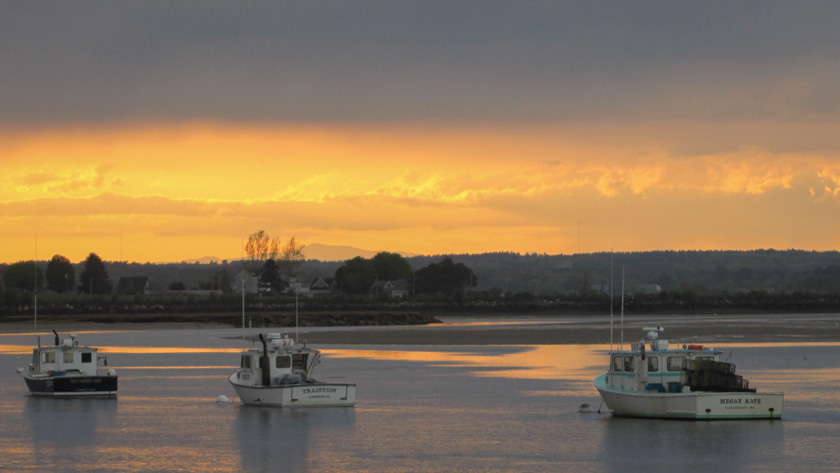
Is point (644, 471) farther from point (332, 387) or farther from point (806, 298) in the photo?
point (806, 298)

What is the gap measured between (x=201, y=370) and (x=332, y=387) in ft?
74.8

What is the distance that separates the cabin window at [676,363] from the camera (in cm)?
3919

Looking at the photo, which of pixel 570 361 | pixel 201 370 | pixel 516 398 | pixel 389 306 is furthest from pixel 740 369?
pixel 389 306

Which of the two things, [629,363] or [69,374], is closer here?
[629,363]

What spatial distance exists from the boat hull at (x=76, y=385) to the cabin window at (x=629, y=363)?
2051cm

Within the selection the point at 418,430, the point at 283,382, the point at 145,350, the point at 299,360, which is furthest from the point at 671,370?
the point at 145,350

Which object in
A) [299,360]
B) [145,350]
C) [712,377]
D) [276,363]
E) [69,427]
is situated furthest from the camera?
[145,350]

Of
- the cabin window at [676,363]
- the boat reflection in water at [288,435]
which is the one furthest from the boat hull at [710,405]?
the boat reflection in water at [288,435]

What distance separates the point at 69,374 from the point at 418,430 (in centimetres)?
1847

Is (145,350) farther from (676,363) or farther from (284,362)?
(676,363)

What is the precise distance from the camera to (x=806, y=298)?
19325cm

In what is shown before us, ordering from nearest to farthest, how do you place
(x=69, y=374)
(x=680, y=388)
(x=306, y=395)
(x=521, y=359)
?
(x=680, y=388)
(x=306, y=395)
(x=69, y=374)
(x=521, y=359)

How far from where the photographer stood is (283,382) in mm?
43938

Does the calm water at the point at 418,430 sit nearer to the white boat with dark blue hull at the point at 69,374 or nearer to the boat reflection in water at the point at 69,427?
the boat reflection in water at the point at 69,427
